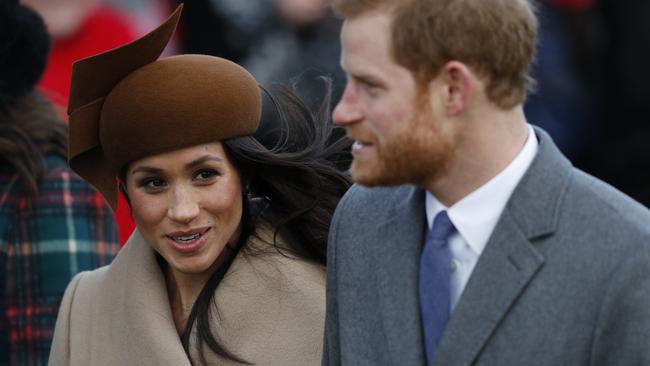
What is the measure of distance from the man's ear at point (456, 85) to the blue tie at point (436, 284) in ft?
0.80

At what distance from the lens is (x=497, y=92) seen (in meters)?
3.03

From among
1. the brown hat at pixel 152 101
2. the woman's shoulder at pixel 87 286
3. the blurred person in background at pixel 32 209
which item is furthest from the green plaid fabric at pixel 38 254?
the brown hat at pixel 152 101

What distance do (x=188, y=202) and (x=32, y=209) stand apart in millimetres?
960

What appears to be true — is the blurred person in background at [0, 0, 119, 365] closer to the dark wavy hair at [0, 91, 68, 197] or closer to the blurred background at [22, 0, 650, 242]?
the dark wavy hair at [0, 91, 68, 197]

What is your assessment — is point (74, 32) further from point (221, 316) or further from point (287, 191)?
point (221, 316)

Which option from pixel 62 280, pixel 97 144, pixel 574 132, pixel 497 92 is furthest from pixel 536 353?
pixel 574 132

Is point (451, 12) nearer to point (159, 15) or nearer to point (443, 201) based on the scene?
point (443, 201)

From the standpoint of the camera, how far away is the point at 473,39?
2984 millimetres

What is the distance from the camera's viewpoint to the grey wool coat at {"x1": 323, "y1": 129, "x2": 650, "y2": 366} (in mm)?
2916

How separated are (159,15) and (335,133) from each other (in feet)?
8.16

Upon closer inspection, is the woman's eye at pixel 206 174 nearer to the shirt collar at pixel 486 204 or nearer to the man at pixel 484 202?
the man at pixel 484 202

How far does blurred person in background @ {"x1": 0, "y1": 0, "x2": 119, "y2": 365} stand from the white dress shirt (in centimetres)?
201

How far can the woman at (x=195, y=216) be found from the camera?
4.04m

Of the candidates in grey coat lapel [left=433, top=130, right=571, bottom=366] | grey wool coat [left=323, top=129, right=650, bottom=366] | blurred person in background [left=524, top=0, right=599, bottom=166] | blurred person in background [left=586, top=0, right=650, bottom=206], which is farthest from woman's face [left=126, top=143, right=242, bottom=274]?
blurred person in background [left=586, top=0, right=650, bottom=206]
